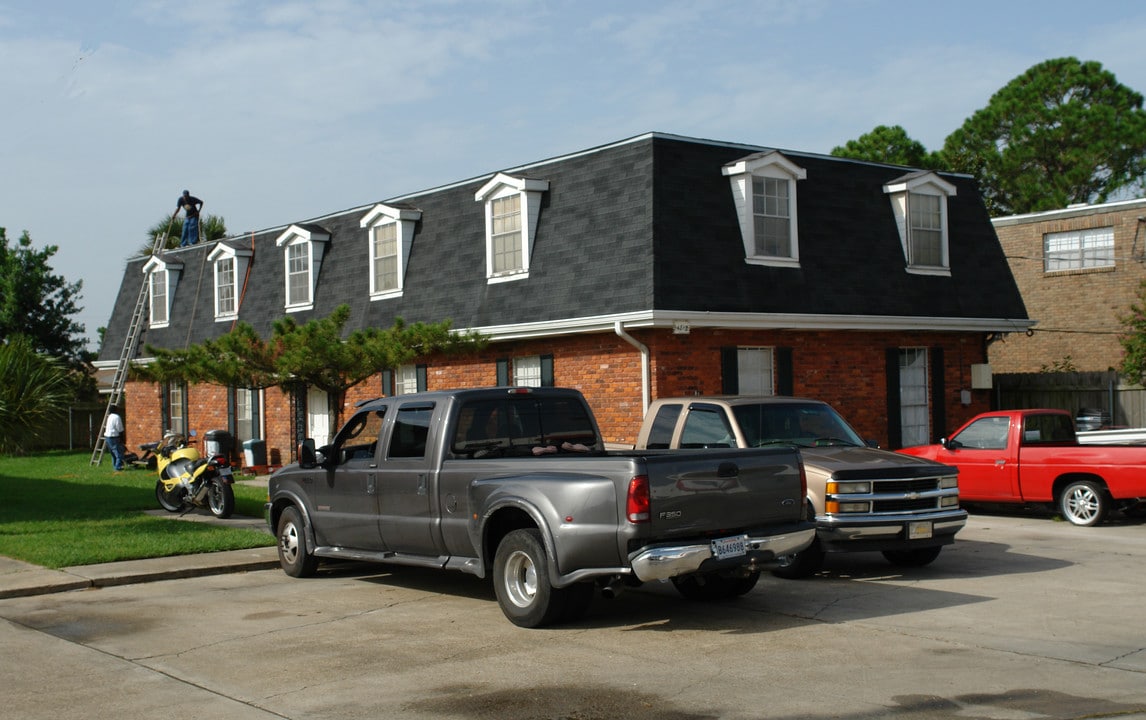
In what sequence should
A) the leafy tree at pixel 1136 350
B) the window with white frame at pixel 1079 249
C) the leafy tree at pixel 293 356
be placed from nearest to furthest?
the leafy tree at pixel 293 356
the leafy tree at pixel 1136 350
the window with white frame at pixel 1079 249

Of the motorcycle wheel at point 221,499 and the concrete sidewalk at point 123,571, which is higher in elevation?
the motorcycle wheel at point 221,499

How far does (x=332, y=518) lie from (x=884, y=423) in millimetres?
13312

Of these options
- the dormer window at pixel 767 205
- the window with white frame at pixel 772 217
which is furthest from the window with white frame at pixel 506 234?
the window with white frame at pixel 772 217

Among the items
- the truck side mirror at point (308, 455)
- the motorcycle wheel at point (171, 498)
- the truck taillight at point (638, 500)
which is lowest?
the motorcycle wheel at point (171, 498)

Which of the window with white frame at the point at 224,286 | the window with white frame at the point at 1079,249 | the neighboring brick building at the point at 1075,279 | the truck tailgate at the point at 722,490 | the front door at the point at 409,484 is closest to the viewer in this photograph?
the truck tailgate at the point at 722,490

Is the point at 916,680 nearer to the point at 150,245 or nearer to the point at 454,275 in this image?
the point at 454,275

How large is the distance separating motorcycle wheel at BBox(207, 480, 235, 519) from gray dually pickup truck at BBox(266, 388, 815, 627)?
18.6 feet

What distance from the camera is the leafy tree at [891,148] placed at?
50.8 metres

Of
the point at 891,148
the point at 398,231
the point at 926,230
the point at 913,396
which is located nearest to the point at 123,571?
the point at 398,231

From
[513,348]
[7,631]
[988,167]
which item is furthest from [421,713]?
[988,167]

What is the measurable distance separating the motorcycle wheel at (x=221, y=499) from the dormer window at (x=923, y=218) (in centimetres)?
1315

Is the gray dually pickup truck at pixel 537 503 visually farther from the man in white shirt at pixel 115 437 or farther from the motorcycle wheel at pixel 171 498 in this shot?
the man in white shirt at pixel 115 437

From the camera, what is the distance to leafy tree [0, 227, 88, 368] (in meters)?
41.1

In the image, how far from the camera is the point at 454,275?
23.3m
